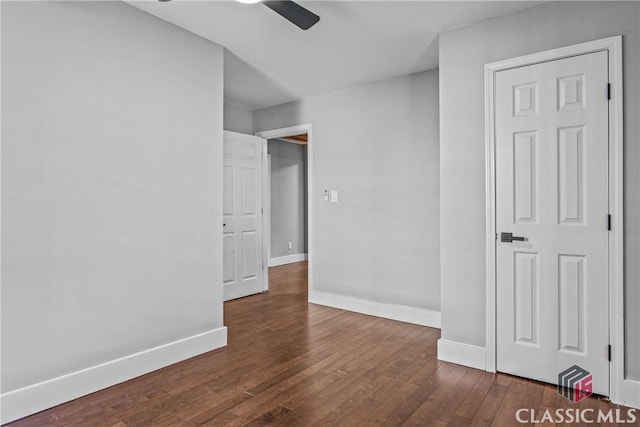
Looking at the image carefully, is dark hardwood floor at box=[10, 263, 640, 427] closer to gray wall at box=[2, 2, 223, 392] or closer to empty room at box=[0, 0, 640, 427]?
empty room at box=[0, 0, 640, 427]

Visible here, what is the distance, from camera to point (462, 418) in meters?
2.11

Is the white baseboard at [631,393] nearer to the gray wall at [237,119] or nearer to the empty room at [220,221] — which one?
the empty room at [220,221]

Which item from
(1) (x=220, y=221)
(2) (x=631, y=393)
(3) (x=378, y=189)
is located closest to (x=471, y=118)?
(3) (x=378, y=189)

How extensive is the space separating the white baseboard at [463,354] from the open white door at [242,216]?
9.26 ft

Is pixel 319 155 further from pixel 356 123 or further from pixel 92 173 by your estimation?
pixel 92 173

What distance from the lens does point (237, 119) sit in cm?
519

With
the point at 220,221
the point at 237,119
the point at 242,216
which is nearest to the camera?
the point at 220,221

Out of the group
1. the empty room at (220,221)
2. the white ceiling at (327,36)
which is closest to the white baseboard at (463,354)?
the empty room at (220,221)

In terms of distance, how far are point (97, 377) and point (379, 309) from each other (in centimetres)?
271

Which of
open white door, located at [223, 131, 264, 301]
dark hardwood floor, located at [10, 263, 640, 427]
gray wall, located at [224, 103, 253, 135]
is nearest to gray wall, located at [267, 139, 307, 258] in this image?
gray wall, located at [224, 103, 253, 135]

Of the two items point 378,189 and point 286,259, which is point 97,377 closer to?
point 378,189

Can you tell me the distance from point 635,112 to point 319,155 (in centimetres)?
308

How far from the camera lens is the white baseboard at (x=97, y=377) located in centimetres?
207

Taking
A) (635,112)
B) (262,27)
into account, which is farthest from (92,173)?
(635,112)
